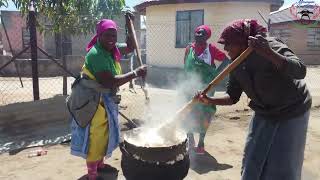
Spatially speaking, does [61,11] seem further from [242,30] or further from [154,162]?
[242,30]

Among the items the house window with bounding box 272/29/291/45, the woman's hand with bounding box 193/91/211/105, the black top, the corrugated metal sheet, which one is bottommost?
the woman's hand with bounding box 193/91/211/105

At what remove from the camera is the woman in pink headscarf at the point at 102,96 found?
4.01 m

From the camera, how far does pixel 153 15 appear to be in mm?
16172

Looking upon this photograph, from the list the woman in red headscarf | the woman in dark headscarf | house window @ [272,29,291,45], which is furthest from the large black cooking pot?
house window @ [272,29,291,45]

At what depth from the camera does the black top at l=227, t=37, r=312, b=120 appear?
2.68 meters

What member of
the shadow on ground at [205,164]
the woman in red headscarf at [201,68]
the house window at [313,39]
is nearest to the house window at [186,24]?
the woman in red headscarf at [201,68]

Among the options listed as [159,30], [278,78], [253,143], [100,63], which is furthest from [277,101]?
[159,30]

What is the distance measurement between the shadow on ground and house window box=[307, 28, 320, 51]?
837 inches

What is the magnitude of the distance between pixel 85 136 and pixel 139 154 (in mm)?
1124

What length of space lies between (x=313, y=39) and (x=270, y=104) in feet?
78.6

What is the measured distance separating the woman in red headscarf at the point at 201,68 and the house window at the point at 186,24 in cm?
958

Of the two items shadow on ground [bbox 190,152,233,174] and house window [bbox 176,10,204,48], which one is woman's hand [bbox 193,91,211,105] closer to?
shadow on ground [bbox 190,152,233,174]

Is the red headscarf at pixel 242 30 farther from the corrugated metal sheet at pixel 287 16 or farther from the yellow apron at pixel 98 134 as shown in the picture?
the corrugated metal sheet at pixel 287 16

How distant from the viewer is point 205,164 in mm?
5277
